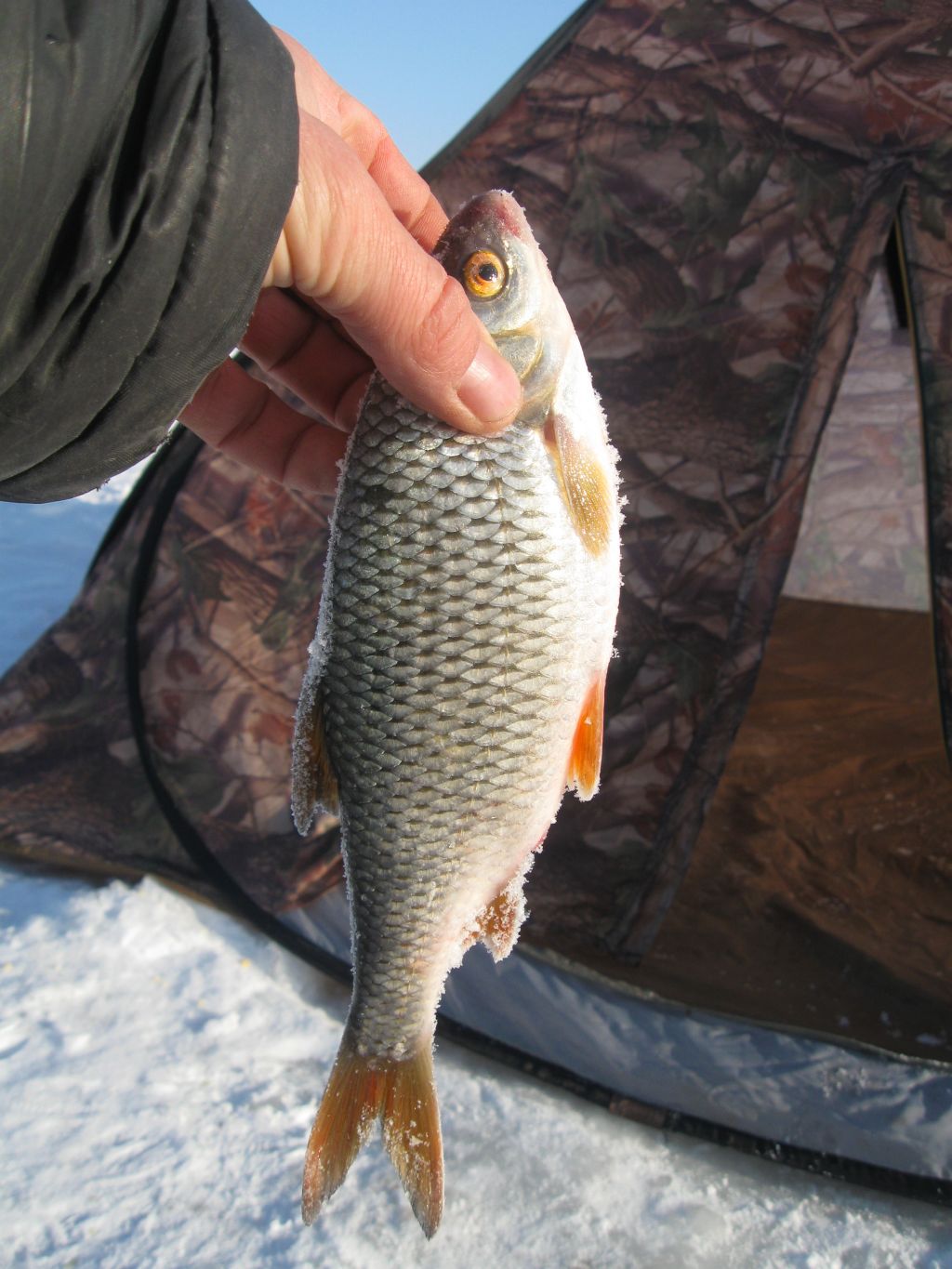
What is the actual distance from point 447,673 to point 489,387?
42 centimetres

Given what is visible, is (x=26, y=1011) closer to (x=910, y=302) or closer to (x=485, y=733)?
(x=485, y=733)

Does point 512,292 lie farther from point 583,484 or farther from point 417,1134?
point 417,1134

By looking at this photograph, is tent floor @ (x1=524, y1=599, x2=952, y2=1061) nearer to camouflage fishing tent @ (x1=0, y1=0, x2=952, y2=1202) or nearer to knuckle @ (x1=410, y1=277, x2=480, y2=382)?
camouflage fishing tent @ (x1=0, y1=0, x2=952, y2=1202)

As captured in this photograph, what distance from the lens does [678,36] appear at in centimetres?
271

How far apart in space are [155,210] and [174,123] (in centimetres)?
9

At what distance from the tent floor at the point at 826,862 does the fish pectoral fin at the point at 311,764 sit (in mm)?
1588

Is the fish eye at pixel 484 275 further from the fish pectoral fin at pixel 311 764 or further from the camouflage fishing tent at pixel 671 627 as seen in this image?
the camouflage fishing tent at pixel 671 627

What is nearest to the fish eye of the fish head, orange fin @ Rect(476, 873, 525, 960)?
the fish head

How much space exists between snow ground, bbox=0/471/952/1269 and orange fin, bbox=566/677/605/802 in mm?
1159

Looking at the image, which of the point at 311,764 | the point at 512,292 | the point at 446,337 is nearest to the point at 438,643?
the point at 311,764

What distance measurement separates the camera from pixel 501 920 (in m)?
1.65

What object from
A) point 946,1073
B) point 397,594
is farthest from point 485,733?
point 946,1073

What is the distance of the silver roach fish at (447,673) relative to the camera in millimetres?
1466

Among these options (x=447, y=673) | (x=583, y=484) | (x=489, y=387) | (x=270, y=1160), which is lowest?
(x=270, y=1160)
